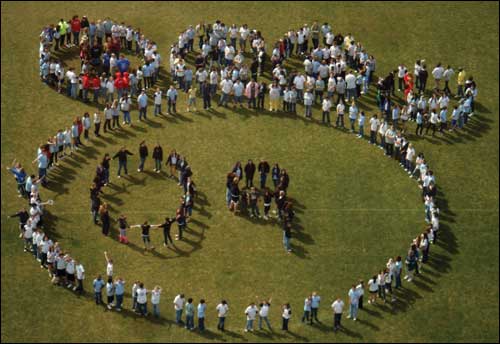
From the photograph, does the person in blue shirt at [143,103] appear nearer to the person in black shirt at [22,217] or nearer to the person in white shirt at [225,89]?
the person in white shirt at [225,89]

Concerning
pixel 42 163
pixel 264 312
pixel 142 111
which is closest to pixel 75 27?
pixel 142 111

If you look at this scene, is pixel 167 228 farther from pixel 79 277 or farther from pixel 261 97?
pixel 261 97

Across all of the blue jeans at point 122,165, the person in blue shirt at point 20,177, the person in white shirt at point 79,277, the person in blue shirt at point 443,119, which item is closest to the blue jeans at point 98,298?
the person in white shirt at point 79,277

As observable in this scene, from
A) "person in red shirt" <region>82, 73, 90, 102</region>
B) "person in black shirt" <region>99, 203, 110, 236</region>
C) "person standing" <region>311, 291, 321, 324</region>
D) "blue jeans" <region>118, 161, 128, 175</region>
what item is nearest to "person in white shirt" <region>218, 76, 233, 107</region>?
"person in red shirt" <region>82, 73, 90, 102</region>

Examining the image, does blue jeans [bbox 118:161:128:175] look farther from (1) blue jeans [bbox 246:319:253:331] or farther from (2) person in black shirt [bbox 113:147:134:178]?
(1) blue jeans [bbox 246:319:253:331]

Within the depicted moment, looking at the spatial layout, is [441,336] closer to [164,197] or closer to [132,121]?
[164,197]

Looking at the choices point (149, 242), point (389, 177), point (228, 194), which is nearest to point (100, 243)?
point (149, 242)
